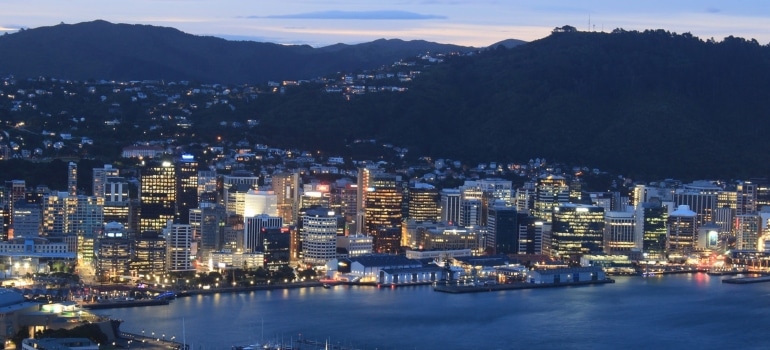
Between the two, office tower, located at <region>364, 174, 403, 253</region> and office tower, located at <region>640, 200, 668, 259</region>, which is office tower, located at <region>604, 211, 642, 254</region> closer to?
office tower, located at <region>640, 200, 668, 259</region>

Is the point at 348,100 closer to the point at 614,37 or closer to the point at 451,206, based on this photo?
the point at 614,37

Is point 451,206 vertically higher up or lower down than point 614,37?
lower down

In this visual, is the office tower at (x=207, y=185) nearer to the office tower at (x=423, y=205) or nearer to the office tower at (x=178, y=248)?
the office tower at (x=423, y=205)

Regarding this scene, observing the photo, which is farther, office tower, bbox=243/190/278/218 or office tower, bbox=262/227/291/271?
office tower, bbox=243/190/278/218

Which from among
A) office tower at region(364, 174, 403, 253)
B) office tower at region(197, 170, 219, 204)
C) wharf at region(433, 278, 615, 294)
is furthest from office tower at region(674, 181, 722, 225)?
office tower at region(197, 170, 219, 204)

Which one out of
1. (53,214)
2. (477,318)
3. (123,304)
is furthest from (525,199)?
(123,304)

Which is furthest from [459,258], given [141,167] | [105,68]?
[105,68]

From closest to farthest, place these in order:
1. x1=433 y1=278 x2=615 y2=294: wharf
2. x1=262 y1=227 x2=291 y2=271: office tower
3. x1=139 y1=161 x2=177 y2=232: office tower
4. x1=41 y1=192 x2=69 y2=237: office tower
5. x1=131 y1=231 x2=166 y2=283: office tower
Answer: x1=131 y1=231 x2=166 y2=283: office tower
x1=433 y1=278 x2=615 y2=294: wharf
x1=262 y1=227 x2=291 y2=271: office tower
x1=41 y1=192 x2=69 y2=237: office tower
x1=139 y1=161 x2=177 y2=232: office tower

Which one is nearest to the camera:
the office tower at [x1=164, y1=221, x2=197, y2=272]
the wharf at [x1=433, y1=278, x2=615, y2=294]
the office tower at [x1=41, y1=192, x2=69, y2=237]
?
the wharf at [x1=433, y1=278, x2=615, y2=294]
